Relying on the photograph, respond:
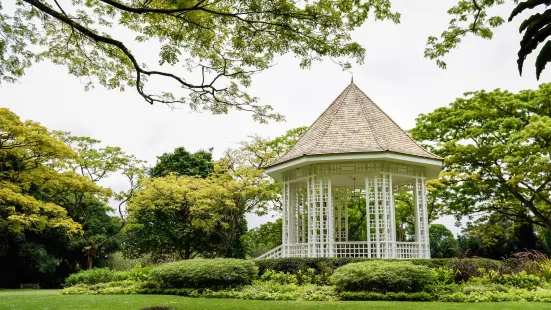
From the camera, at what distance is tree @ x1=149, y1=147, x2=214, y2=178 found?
27.6 metres

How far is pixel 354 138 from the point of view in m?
15.2

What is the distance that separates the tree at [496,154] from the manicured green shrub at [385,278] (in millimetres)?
8451

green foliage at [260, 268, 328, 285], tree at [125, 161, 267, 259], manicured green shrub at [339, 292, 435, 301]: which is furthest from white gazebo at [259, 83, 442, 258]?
tree at [125, 161, 267, 259]

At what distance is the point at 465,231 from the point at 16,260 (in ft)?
67.4

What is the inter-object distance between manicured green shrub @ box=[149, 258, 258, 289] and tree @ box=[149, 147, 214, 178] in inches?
566

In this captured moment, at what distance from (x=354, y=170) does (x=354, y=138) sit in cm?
100

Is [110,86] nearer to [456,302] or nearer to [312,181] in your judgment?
[312,181]

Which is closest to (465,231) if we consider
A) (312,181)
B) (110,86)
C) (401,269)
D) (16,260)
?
(312,181)

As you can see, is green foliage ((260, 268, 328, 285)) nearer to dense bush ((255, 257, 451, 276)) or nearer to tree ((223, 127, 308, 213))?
dense bush ((255, 257, 451, 276))

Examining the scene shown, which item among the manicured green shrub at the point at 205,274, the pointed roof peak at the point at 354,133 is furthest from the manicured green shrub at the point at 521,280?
the manicured green shrub at the point at 205,274

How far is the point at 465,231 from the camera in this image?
73.9 ft

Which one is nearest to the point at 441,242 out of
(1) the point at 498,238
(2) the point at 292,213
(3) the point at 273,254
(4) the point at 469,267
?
(1) the point at 498,238

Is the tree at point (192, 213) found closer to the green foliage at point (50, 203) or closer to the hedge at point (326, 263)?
the green foliage at point (50, 203)

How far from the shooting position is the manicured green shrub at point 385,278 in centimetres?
1105
